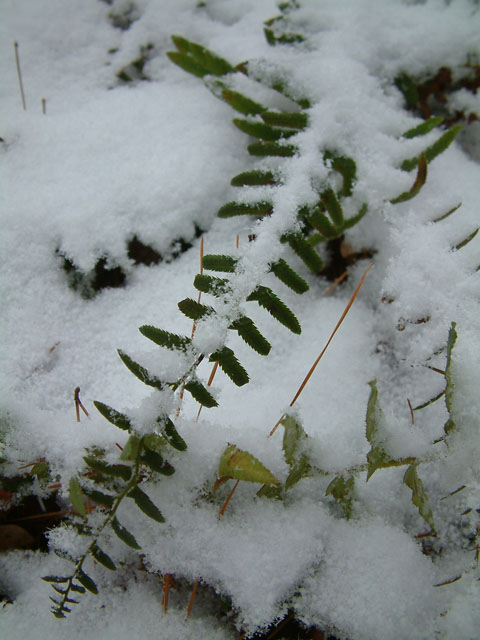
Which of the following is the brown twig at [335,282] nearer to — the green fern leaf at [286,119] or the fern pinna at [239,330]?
the fern pinna at [239,330]

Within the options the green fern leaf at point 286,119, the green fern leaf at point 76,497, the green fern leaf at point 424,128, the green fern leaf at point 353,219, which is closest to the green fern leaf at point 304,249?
the green fern leaf at point 353,219

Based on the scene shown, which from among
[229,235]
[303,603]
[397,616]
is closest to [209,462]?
[303,603]

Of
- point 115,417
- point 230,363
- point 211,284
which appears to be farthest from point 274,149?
point 115,417

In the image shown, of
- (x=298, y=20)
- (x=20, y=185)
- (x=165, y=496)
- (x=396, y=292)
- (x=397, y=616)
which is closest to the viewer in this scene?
(x=397, y=616)

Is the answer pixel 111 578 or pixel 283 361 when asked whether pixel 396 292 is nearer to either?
pixel 283 361

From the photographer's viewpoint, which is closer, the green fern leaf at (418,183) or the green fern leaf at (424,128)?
the green fern leaf at (418,183)

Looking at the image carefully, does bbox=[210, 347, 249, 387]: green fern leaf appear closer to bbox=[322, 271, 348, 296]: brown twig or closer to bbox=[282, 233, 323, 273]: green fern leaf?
bbox=[282, 233, 323, 273]: green fern leaf
